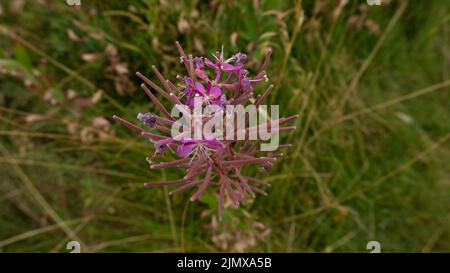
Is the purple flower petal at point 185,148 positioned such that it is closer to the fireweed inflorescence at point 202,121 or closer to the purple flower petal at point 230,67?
the fireweed inflorescence at point 202,121

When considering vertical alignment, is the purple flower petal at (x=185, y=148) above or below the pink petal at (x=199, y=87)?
below

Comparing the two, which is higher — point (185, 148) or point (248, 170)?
point (248, 170)

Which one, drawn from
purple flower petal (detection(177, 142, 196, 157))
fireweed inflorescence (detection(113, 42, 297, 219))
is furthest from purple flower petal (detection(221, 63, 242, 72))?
purple flower petal (detection(177, 142, 196, 157))

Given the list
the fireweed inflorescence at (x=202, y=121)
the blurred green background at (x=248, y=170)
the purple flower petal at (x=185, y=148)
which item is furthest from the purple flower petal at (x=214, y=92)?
the blurred green background at (x=248, y=170)

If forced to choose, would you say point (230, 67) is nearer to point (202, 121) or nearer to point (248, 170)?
point (202, 121)

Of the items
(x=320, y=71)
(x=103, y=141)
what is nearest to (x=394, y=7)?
(x=320, y=71)

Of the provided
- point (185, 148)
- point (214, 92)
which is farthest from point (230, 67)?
point (185, 148)

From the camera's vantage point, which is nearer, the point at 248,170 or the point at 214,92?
the point at 214,92
